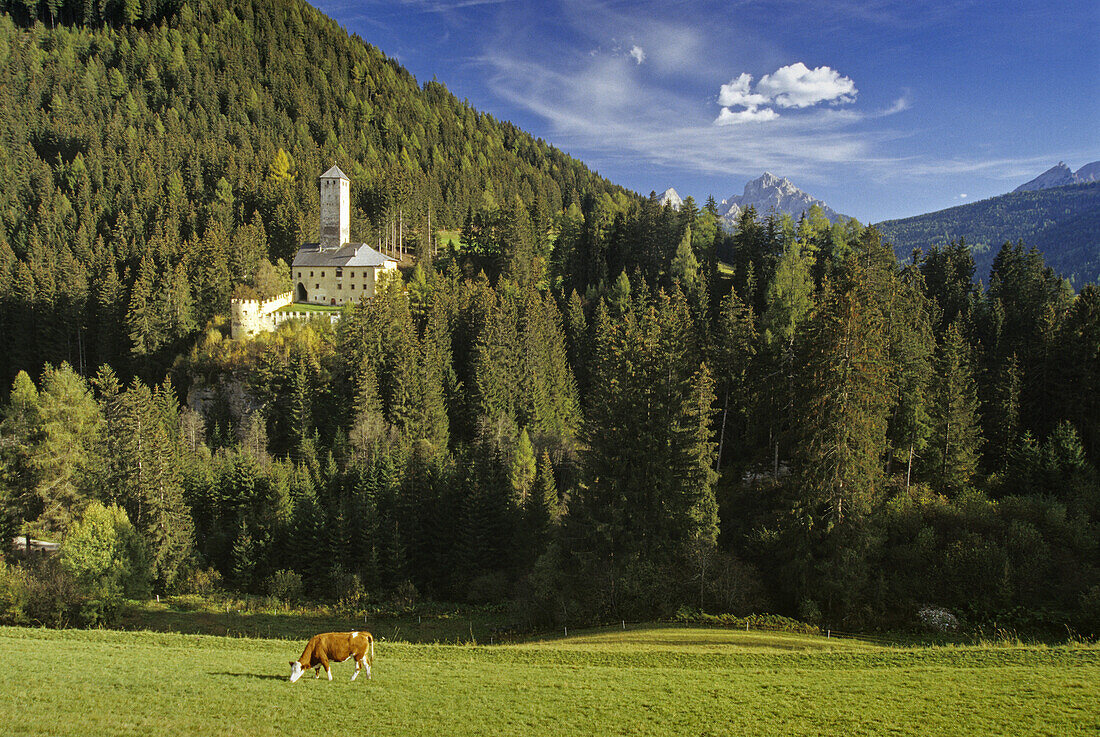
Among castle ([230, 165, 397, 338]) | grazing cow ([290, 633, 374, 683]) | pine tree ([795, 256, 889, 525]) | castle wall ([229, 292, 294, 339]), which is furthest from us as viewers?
castle ([230, 165, 397, 338])

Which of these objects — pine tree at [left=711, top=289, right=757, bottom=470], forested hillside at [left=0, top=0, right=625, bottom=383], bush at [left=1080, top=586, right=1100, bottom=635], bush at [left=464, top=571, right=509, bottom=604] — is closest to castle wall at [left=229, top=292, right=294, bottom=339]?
forested hillside at [left=0, top=0, right=625, bottom=383]

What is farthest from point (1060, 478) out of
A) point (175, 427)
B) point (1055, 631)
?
point (175, 427)

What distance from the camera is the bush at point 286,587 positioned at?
36.9 metres

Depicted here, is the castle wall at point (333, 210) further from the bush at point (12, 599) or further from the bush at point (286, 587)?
the bush at point (12, 599)

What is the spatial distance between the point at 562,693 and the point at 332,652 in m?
5.95

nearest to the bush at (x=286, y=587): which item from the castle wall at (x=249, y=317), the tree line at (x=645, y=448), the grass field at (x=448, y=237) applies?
the tree line at (x=645, y=448)

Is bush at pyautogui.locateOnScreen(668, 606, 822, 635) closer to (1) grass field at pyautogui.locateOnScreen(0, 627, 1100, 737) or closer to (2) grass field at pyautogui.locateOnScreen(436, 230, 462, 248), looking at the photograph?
(1) grass field at pyautogui.locateOnScreen(0, 627, 1100, 737)

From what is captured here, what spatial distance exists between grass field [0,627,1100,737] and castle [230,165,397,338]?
50.0m

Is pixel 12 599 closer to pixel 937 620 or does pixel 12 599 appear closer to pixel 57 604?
pixel 57 604

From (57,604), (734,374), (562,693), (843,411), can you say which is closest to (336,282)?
(734,374)

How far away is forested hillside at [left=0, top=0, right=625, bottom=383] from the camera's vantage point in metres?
74.4

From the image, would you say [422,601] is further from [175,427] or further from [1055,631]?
[1055,631]

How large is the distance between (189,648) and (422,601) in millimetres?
20267

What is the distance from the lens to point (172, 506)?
133 feet
